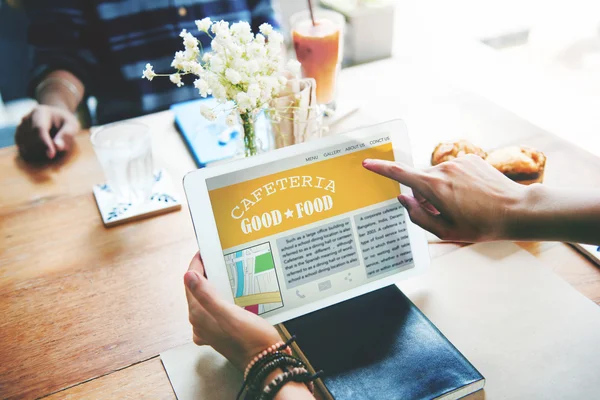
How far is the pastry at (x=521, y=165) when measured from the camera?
3.42 feet

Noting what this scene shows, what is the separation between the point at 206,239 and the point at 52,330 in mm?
318

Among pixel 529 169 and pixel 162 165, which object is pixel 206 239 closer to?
pixel 162 165

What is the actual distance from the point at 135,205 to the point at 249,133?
32cm

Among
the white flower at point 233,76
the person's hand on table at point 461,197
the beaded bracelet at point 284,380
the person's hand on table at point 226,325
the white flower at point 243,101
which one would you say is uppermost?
the white flower at point 233,76

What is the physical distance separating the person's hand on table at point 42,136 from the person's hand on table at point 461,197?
859mm

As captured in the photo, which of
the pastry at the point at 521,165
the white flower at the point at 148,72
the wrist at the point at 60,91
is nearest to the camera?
the white flower at the point at 148,72

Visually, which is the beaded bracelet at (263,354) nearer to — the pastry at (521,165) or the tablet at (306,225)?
the tablet at (306,225)

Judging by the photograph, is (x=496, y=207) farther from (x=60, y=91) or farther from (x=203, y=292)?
(x=60, y=91)

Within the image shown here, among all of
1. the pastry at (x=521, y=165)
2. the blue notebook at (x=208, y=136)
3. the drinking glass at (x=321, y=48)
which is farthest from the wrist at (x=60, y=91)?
the pastry at (x=521, y=165)

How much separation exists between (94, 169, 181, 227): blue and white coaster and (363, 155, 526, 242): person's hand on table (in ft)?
1.60

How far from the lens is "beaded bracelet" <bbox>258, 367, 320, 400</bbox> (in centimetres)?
67

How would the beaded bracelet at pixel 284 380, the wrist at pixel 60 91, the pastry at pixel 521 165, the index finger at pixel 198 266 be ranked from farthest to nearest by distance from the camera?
1. the wrist at pixel 60 91
2. the pastry at pixel 521 165
3. the index finger at pixel 198 266
4. the beaded bracelet at pixel 284 380

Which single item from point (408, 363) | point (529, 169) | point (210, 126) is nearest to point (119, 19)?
point (210, 126)

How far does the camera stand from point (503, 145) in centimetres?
125
